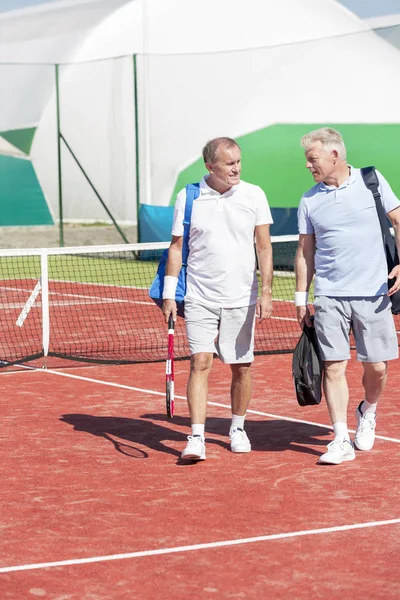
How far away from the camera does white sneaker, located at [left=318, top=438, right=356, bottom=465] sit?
7074mm

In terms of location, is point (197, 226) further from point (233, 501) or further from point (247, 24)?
point (247, 24)

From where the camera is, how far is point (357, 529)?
229 inches

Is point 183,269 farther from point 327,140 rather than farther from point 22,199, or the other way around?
point 22,199

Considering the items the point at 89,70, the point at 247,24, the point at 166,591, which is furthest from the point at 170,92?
the point at 166,591

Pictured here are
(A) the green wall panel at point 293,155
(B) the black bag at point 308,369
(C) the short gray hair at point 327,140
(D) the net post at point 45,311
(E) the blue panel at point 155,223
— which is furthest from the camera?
(E) the blue panel at point 155,223

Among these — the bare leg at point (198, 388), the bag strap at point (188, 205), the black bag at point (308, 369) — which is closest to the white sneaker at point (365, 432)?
the black bag at point (308, 369)

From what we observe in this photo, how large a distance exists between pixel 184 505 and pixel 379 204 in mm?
Result: 1968

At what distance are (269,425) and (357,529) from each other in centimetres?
252

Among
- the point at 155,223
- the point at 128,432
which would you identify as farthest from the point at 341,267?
the point at 155,223

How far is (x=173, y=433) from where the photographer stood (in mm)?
8125

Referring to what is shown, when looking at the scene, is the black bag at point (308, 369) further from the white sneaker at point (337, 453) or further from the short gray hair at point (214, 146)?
the short gray hair at point (214, 146)

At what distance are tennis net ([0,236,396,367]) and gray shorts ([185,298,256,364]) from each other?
3.73 m

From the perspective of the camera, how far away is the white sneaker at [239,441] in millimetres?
7449

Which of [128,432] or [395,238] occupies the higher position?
[395,238]
